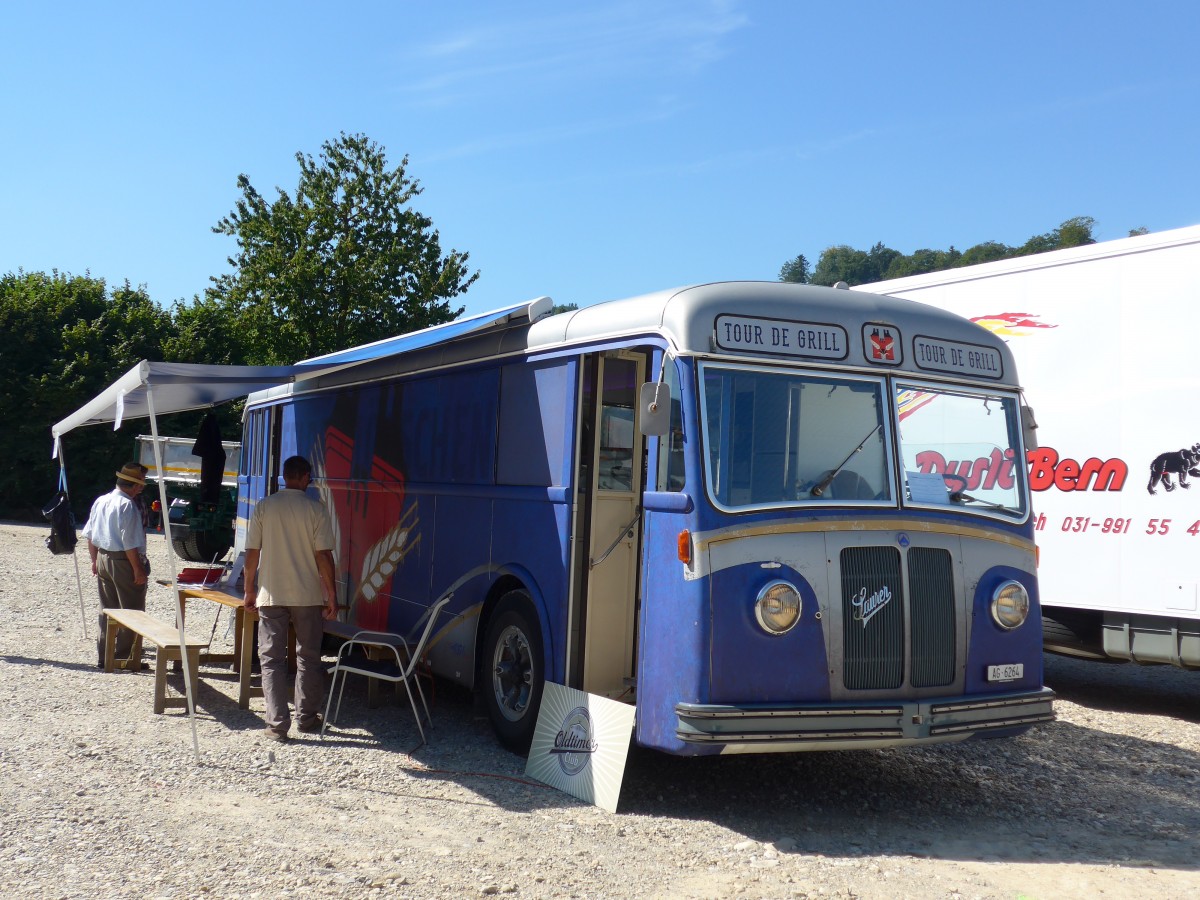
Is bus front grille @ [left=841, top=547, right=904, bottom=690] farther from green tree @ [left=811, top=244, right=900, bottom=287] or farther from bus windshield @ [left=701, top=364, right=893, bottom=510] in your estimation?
green tree @ [left=811, top=244, right=900, bottom=287]

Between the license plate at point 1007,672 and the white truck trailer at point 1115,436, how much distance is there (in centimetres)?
331

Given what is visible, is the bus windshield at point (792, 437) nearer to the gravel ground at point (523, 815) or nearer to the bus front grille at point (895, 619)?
the bus front grille at point (895, 619)

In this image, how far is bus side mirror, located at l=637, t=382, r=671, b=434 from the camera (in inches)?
239

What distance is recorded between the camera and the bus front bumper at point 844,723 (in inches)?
229

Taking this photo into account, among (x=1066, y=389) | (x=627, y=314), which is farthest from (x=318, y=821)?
(x=1066, y=389)

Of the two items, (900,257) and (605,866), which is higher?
(900,257)

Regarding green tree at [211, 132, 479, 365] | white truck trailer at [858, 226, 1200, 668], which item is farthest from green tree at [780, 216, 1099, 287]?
white truck trailer at [858, 226, 1200, 668]

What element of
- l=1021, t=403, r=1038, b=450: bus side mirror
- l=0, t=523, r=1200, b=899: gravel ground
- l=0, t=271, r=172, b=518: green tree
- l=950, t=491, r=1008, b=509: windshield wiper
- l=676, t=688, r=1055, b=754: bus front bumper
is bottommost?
l=0, t=523, r=1200, b=899: gravel ground

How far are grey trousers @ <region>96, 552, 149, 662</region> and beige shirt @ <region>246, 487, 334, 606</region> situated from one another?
2.98 metres

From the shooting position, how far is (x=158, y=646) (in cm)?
840

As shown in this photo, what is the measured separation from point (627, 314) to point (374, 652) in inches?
153

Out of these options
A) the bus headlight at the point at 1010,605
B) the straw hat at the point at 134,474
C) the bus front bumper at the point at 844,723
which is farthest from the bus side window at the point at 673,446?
the straw hat at the point at 134,474

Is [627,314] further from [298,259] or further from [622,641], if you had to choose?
[298,259]

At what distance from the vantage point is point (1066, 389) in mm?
10289
